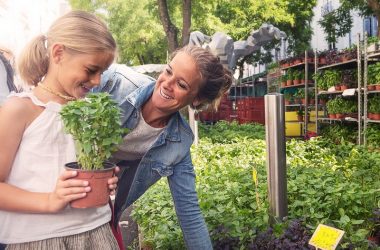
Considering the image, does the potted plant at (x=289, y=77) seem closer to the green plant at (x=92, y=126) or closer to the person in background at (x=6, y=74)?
the person in background at (x=6, y=74)

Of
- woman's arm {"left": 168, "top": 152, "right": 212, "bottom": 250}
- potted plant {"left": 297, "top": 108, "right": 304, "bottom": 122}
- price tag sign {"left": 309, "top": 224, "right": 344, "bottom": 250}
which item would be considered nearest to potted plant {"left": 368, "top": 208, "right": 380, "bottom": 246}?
price tag sign {"left": 309, "top": 224, "right": 344, "bottom": 250}

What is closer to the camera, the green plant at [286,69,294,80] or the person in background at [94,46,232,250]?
the person in background at [94,46,232,250]

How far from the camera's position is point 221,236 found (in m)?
3.14

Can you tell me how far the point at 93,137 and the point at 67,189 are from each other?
205 millimetres

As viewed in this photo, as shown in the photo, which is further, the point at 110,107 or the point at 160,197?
the point at 160,197

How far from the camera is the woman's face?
2.36m

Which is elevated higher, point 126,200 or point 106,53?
point 106,53

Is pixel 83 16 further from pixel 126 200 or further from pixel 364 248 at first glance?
pixel 364 248

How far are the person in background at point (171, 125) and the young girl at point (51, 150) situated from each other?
0.65 meters

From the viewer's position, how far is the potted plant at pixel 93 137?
162 centimetres

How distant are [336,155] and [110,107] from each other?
19.4 ft

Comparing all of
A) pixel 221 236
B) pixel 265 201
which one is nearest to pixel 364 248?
pixel 221 236

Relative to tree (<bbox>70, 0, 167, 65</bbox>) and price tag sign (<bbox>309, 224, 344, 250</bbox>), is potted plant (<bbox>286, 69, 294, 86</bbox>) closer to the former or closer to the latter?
tree (<bbox>70, 0, 167, 65</bbox>)

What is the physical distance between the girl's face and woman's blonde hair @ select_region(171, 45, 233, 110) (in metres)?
0.69
